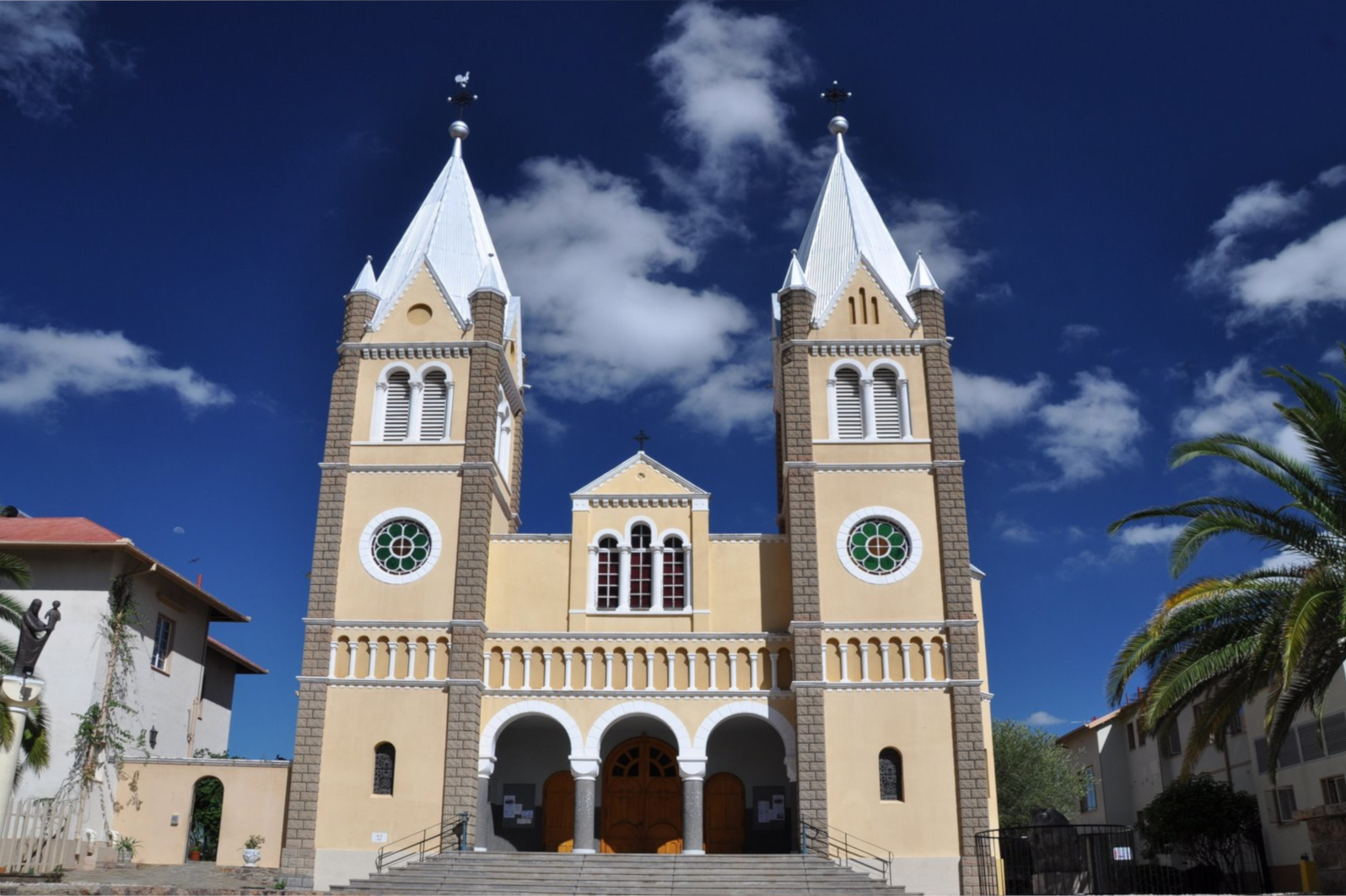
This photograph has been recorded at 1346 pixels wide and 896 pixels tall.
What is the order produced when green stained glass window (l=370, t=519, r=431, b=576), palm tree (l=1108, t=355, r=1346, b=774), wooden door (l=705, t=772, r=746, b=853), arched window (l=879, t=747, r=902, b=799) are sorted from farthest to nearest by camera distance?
green stained glass window (l=370, t=519, r=431, b=576)
wooden door (l=705, t=772, r=746, b=853)
arched window (l=879, t=747, r=902, b=799)
palm tree (l=1108, t=355, r=1346, b=774)

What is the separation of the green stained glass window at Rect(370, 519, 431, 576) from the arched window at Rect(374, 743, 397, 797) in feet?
14.1

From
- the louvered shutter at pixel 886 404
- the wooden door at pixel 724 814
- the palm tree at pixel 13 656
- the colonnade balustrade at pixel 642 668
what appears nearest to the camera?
the palm tree at pixel 13 656

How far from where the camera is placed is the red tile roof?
100ft

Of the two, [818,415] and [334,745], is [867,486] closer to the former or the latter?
[818,415]

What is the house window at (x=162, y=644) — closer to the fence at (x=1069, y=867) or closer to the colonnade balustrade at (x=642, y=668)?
the colonnade balustrade at (x=642, y=668)

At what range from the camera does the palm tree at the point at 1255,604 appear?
60.6ft

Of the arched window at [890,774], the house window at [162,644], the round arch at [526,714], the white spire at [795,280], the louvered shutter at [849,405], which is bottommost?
the arched window at [890,774]

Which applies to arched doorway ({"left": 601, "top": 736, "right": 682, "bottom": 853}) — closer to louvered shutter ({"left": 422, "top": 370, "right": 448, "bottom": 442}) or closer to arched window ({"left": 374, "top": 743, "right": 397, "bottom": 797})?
arched window ({"left": 374, "top": 743, "right": 397, "bottom": 797})

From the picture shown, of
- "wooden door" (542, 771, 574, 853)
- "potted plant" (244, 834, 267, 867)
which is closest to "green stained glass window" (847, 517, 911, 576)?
"wooden door" (542, 771, 574, 853)

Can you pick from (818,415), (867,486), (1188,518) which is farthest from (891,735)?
(1188,518)

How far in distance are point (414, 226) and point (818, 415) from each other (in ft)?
45.2

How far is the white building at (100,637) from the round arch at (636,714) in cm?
1157

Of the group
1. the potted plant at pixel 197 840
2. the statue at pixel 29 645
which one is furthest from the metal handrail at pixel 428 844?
the statue at pixel 29 645

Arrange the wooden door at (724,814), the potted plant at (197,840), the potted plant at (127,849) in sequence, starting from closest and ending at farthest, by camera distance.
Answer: the potted plant at (127,849) → the potted plant at (197,840) → the wooden door at (724,814)
